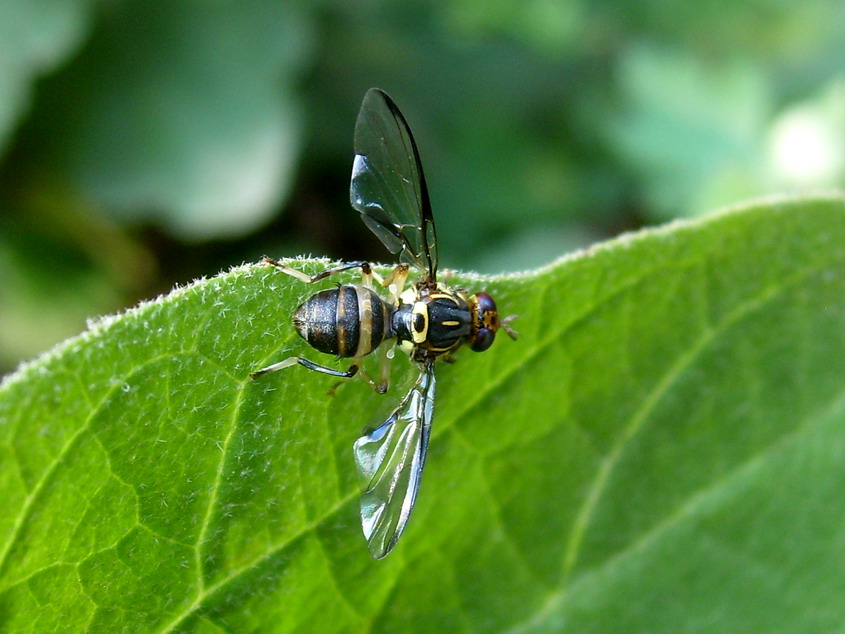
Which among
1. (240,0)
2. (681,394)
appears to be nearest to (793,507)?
(681,394)

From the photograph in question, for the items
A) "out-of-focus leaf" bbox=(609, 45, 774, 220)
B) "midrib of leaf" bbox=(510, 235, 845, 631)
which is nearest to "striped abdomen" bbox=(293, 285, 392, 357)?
"midrib of leaf" bbox=(510, 235, 845, 631)

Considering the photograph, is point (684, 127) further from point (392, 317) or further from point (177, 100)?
point (392, 317)

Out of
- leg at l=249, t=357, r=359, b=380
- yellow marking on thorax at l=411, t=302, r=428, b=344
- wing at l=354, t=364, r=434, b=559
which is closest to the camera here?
leg at l=249, t=357, r=359, b=380

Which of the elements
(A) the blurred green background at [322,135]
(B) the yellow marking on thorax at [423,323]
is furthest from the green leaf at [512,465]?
(A) the blurred green background at [322,135]

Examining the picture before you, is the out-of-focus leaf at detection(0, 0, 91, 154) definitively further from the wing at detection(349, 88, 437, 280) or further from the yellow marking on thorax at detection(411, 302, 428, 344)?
the yellow marking on thorax at detection(411, 302, 428, 344)

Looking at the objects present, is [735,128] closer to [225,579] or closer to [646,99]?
[646,99]

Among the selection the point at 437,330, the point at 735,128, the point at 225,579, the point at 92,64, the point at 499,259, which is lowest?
the point at 225,579
